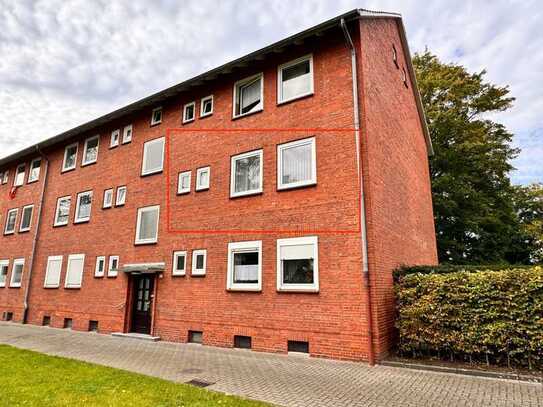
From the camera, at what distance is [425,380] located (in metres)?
7.06

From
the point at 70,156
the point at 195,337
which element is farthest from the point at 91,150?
the point at 195,337

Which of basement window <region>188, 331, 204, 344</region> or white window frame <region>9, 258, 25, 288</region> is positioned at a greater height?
white window frame <region>9, 258, 25, 288</region>

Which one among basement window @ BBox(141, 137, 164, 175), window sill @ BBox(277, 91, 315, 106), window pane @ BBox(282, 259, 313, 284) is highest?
window sill @ BBox(277, 91, 315, 106)

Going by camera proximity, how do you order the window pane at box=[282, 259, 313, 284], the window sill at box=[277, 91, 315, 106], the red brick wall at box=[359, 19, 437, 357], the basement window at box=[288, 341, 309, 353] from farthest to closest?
the window sill at box=[277, 91, 315, 106] → the window pane at box=[282, 259, 313, 284] → the basement window at box=[288, 341, 309, 353] → the red brick wall at box=[359, 19, 437, 357]

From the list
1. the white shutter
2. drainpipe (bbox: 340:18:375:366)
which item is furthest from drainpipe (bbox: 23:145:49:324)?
drainpipe (bbox: 340:18:375:366)

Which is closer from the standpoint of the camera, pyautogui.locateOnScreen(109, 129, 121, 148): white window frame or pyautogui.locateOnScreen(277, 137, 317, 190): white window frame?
pyautogui.locateOnScreen(277, 137, 317, 190): white window frame

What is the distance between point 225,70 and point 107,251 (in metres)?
8.72

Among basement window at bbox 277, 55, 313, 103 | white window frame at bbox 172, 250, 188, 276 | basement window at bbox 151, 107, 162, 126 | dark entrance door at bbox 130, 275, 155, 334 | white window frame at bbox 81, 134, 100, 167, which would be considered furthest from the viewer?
white window frame at bbox 81, 134, 100, 167

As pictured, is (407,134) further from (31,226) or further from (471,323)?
(31,226)

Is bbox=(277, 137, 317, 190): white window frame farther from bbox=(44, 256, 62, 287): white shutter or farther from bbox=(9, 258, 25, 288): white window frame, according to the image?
bbox=(9, 258, 25, 288): white window frame

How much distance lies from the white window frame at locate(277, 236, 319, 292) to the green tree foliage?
46.7 feet

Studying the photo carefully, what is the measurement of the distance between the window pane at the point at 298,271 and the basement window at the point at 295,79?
5025 mm

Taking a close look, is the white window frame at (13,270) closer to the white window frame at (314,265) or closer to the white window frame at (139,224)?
the white window frame at (139,224)

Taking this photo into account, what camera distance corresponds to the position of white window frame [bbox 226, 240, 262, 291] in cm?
1055
